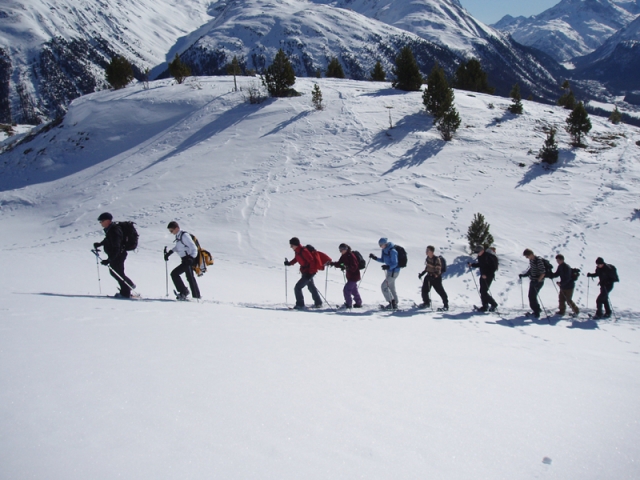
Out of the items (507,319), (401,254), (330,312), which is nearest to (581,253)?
(507,319)

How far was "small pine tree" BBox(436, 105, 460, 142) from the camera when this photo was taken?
23.4 metres

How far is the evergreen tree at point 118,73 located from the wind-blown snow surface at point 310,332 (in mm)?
14304

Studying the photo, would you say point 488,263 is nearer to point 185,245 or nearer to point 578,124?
point 185,245

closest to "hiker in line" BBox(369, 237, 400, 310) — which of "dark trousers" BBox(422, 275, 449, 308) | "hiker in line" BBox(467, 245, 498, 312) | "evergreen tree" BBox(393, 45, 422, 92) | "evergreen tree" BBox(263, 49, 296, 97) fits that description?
"dark trousers" BBox(422, 275, 449, 308)

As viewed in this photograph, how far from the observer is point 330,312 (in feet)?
27.2

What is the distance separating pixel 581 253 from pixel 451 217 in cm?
487

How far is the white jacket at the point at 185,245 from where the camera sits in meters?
7.68

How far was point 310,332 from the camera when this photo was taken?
564 centimetres

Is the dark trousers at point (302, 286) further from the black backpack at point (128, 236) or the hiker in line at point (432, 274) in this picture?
the black backpack at point (128, 236)

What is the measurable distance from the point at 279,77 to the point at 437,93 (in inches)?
474

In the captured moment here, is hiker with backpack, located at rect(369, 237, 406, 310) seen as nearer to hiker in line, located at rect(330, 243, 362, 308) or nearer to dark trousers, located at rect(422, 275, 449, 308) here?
hiker in line, located at rect(330, 243, 362, 308)

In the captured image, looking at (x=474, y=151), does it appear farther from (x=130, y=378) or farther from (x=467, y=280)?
(x=130, y=378)

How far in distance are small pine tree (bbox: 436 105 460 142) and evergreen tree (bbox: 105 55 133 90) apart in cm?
2845

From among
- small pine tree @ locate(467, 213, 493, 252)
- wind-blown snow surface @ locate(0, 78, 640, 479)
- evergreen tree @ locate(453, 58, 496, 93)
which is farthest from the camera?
evergreen tree @ locate(453, 58, 496, 93)
